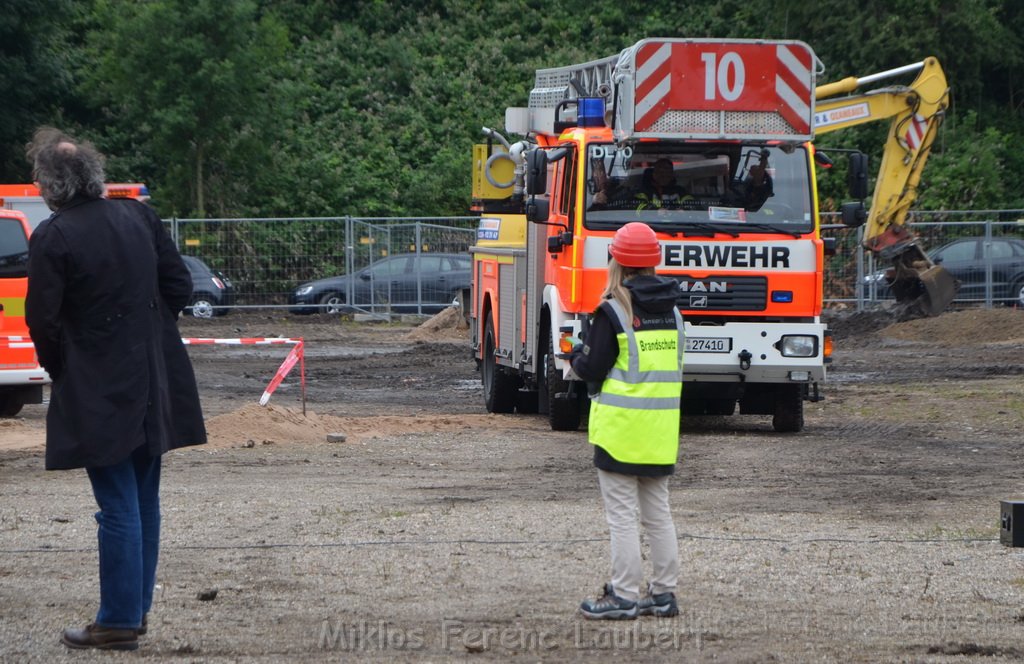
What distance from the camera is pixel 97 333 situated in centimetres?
594

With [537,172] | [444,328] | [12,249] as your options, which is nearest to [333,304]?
[444,328]

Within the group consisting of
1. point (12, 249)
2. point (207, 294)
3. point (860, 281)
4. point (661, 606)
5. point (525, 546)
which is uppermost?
point (12, 249)

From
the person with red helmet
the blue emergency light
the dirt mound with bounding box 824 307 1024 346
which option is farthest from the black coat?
the dirt mound with bounding box 824 307 1024 346

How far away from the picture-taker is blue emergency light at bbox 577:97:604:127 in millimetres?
13633

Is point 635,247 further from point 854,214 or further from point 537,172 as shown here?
point 854,214

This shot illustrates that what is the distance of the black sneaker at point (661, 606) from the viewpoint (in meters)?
6.71

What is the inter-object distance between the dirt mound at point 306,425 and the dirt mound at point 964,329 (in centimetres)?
1246

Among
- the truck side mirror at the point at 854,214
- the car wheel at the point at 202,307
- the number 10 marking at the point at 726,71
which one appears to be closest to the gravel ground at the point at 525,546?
the truck side mirror at the point at 854,214

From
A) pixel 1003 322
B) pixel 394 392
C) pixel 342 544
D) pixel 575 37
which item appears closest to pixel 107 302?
pixel 342 544

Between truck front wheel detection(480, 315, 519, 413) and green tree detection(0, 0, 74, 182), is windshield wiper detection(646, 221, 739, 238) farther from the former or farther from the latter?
green tree detection(0, 0, 74, 182)

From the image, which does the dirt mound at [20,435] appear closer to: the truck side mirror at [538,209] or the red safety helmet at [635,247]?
the truck side mirror at [538,209]

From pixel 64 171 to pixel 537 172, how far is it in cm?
773

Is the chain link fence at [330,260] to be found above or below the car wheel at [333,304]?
above

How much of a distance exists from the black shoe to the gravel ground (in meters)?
0.08
